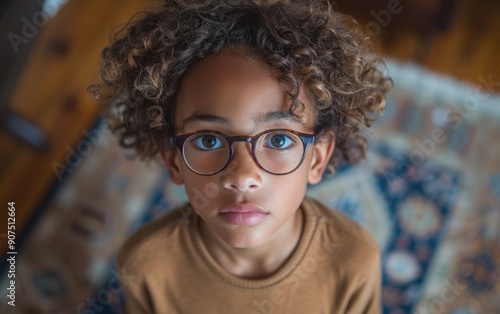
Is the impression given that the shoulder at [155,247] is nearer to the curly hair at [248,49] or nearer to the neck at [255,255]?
the neck at [255,255]

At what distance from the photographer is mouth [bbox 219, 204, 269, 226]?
0.82 meters

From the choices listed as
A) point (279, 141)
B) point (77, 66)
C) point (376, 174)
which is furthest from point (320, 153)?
point (77, 66)

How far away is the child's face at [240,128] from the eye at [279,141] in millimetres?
15

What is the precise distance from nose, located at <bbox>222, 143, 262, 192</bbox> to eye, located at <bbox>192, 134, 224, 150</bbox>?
31 millimetres

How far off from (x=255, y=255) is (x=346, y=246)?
0.56 ft

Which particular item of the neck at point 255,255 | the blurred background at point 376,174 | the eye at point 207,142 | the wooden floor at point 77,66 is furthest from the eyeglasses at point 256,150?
the wooden floor at point 77,66

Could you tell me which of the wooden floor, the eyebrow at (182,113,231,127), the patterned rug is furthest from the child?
the wooden floor

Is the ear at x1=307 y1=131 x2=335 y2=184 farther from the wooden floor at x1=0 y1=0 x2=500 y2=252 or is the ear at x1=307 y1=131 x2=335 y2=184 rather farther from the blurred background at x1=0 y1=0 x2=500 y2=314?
the wooden floor at x1=0 y1=0 x2=500 y2=252

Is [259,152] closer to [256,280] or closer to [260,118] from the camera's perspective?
[260,118]

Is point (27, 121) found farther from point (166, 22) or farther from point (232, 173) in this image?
point (232, 173)

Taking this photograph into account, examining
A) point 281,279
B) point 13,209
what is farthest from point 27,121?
point 281,279

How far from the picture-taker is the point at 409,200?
140 centimetres

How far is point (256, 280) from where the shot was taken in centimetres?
95

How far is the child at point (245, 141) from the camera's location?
0.80 metres
